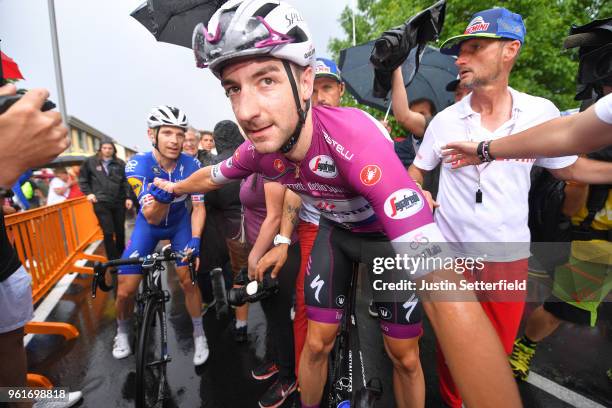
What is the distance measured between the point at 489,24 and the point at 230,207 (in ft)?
11.1

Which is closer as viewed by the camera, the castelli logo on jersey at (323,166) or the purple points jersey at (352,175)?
the purple points jersey at (352,175)

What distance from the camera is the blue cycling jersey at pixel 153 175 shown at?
350 centimetres

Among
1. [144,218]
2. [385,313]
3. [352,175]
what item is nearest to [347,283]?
[385,313]

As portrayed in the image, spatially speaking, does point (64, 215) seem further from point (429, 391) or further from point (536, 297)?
point (536, 297)

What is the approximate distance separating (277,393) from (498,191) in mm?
2650

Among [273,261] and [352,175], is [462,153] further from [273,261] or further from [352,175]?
[273,261]

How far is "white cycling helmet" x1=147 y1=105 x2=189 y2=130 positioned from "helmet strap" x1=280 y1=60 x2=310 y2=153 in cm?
248

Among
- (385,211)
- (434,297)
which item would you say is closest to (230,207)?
(385,211)

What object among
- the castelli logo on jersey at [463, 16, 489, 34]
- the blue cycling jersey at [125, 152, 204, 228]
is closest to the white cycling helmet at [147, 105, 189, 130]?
the blue cycling jersey at [125, 152, 204, 228]

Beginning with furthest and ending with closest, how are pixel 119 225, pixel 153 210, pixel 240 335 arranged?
pixel 119 225 < pixel 240 335 < pixel 153 210

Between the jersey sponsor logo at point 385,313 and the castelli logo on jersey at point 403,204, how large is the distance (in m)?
1.02

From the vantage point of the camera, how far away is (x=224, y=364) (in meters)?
3.58

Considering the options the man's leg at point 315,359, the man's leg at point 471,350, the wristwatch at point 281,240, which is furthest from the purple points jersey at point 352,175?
the man's leg at point 315,359

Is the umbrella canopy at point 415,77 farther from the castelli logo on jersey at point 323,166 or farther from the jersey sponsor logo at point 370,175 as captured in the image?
the jersey sponsor logo at point 370,175
